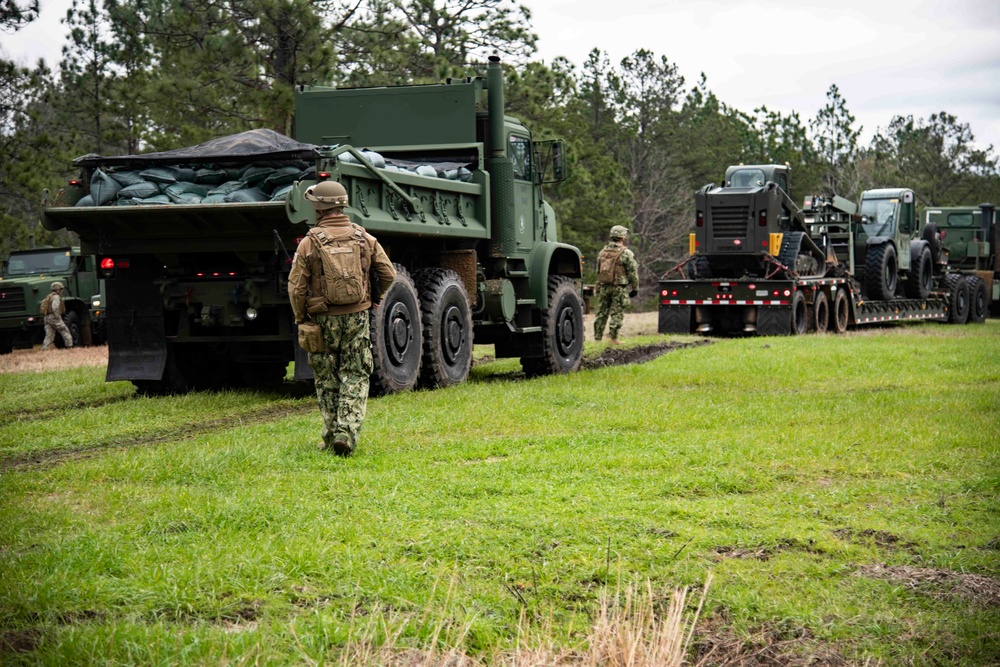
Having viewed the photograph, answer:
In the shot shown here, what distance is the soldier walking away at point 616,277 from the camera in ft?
65.0

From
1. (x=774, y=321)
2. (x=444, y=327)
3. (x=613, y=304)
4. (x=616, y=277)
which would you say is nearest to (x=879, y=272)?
(x=774, y=321)

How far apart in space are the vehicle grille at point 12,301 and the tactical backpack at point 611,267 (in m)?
12.5

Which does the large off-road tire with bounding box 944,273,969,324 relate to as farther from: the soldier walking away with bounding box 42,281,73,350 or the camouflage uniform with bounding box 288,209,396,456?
the camouflage uniform with bounding box 288,209,396,456

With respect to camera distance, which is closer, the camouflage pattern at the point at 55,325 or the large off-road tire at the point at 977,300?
the camouflage pattern at the point at 55,325

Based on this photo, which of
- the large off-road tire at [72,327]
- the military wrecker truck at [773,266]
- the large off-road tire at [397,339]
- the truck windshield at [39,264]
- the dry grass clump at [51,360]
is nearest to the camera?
the large off-road tire at [397,339]

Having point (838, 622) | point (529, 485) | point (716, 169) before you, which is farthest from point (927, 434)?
point (716, 169)

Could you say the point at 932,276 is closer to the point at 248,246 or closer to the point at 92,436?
the point at 248,246

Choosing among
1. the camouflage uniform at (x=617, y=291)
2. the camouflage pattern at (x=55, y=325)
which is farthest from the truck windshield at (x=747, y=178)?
the camouflage pattern at (x=55, y=325)

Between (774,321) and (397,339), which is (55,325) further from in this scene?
(397,339)

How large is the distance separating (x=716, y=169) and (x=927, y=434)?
5207cm

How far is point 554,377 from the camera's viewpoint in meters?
14.5

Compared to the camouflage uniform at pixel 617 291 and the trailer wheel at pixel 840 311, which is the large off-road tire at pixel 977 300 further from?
the camouflage uniform at pixel 617 291

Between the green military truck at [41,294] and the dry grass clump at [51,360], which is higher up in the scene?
the green military truck at [41,294]

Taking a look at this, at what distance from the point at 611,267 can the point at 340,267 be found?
38.7 feet
